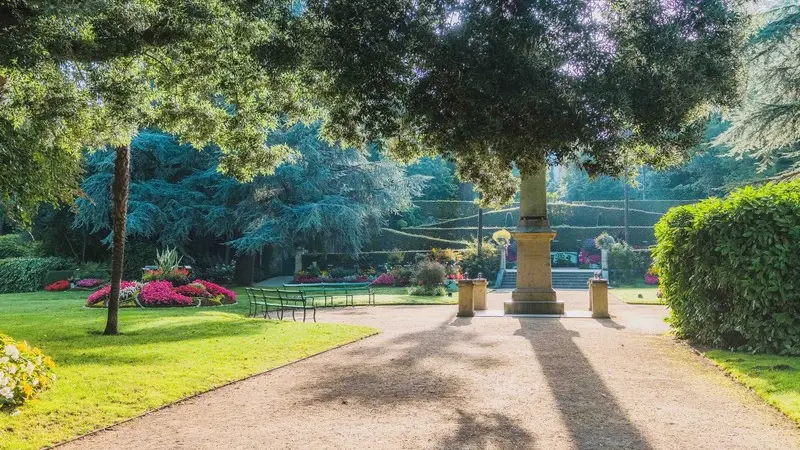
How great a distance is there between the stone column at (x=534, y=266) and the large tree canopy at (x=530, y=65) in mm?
7747

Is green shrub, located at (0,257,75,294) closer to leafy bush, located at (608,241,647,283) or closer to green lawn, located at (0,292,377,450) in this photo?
green lawn, located at (0,292,377,450)

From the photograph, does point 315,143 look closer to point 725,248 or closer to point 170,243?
point 170,243

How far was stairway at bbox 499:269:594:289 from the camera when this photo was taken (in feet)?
105

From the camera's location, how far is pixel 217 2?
28.7 feet

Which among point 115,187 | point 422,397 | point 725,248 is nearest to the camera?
point 422,397

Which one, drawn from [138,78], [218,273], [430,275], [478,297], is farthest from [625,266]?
[138,78]

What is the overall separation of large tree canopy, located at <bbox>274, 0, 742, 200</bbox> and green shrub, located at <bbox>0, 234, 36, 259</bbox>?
110 ft

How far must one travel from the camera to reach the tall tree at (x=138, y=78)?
7734 millimetres

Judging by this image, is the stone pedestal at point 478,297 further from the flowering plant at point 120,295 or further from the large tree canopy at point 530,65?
the flowering plant at point 120,295

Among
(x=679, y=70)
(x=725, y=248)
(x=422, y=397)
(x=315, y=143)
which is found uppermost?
(x=315, y=143)

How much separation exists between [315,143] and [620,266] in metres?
17.9

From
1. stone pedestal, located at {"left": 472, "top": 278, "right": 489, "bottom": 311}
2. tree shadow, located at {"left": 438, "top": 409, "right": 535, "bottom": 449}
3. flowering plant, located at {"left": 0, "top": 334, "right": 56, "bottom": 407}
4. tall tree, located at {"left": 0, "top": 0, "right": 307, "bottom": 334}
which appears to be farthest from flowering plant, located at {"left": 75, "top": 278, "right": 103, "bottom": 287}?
tree shadow, located at {"left": 438, "top": 409, "right": 535, "bottom": 449}

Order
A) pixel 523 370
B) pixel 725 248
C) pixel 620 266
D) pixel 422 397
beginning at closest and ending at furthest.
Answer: pixel 422 397
pixel 523 370
pixel 725 248
pixel 620 266

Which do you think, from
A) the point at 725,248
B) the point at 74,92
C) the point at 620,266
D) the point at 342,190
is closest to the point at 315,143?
the point at 342,190
